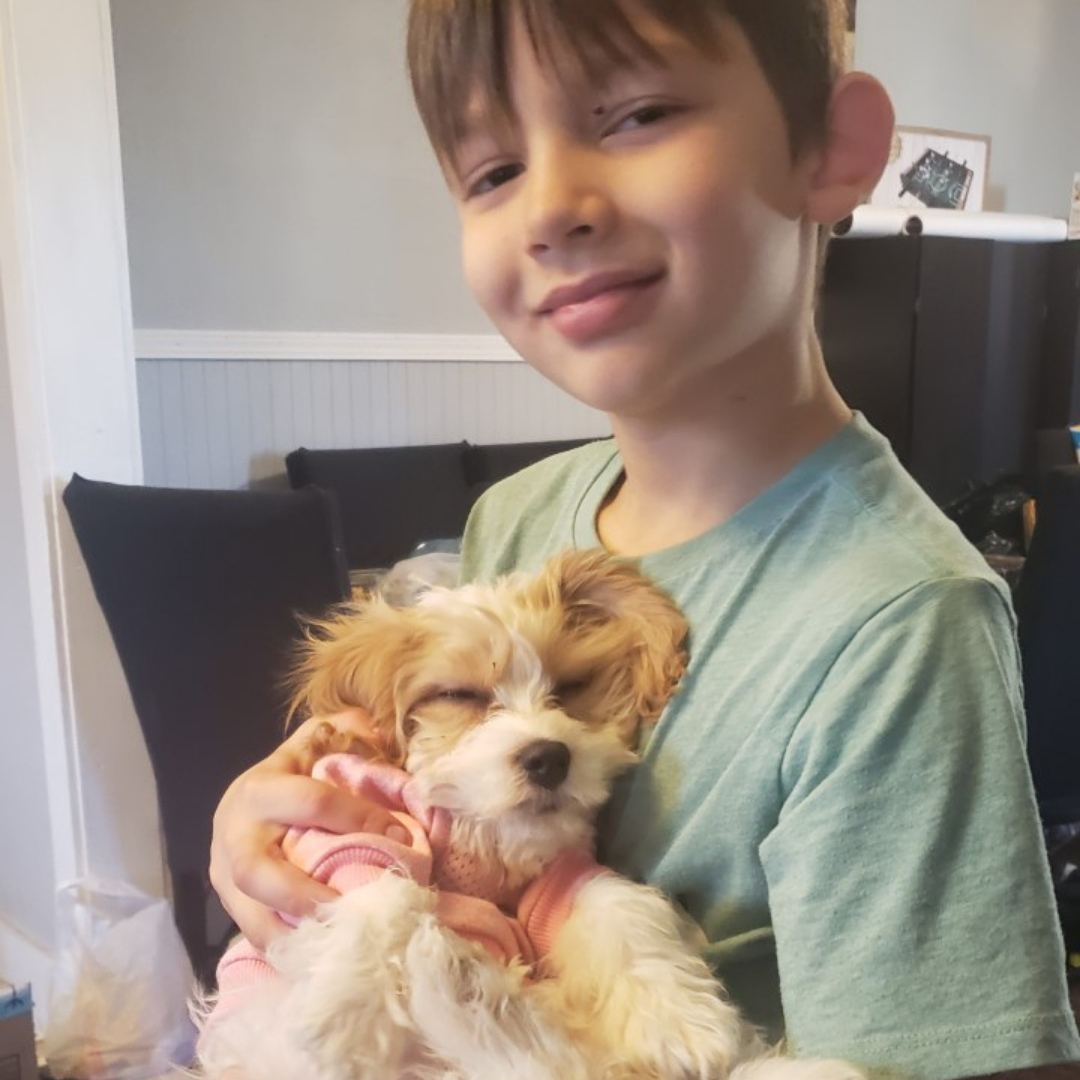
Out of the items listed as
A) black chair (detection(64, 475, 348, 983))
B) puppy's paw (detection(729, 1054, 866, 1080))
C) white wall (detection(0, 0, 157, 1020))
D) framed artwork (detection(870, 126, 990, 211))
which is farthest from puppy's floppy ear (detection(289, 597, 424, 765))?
framed artwork (detection(870, 126, 990, 211))

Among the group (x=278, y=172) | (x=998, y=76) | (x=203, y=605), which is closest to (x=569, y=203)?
(x=203, y=605)

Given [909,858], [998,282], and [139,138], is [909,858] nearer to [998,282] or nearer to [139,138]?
[139,138]

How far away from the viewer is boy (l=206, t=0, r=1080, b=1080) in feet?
2.02

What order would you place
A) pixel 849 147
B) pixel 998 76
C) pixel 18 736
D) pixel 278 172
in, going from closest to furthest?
pixel 849 147 → pixel 18 736 → pixel 278 172 → pixel 998 76

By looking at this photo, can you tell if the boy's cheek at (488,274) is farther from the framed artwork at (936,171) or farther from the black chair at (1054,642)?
the framed artwork at (936,171)

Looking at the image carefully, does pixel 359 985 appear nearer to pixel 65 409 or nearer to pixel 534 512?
pixel 534 512

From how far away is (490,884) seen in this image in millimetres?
824

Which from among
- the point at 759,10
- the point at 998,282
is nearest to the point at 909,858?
the point at 759,10

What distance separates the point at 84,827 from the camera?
2111mm

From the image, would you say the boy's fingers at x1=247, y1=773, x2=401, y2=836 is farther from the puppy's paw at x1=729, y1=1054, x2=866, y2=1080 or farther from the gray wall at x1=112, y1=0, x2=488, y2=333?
the gray wall at x1=112, y1=0, x2=488, y2=333

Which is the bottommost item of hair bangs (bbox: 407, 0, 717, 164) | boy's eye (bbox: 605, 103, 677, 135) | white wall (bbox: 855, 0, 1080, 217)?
boy's eye (bbox: 605, 103, 677, 135)

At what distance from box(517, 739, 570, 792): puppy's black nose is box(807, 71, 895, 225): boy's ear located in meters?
0.41

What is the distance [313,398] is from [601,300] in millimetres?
2706

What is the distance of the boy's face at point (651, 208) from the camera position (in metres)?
0.72
